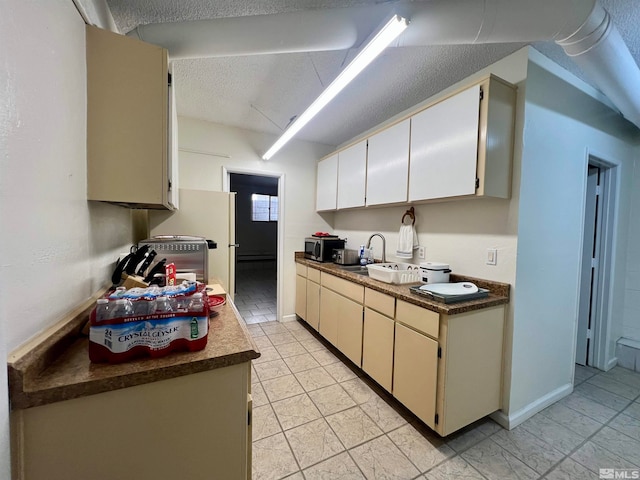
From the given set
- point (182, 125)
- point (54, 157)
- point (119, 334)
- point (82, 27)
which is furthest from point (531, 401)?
point (182, 125)

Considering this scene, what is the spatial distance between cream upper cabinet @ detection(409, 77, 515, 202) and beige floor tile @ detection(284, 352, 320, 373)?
1933 millimetres

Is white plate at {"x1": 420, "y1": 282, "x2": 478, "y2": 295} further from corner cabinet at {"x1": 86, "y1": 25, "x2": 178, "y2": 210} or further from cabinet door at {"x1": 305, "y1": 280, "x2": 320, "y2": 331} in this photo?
corner cabinet at {"x1": 86, "y1": 25, "x2": 178, "y2": 210}

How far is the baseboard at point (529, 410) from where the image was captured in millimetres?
1753

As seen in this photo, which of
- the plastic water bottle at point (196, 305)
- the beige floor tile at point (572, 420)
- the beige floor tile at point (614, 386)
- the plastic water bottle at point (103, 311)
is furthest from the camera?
the beige floor tile at point (614, 386)

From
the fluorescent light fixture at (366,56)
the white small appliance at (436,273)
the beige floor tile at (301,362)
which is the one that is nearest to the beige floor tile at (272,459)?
the beige floor tile at (301,362)

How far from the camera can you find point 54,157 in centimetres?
83

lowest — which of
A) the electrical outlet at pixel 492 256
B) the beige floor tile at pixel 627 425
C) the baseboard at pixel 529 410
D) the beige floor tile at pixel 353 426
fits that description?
the beige floor tile at pixel 353 426

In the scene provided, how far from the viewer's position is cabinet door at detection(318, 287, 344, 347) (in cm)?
264

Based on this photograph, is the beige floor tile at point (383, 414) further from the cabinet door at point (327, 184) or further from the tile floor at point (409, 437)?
the cabinet door at point (327, 184)

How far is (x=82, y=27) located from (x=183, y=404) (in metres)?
1.49

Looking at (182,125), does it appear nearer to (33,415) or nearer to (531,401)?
(33,415)

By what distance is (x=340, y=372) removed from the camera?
7.83 feet

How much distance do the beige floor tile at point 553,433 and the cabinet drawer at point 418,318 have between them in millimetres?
1052

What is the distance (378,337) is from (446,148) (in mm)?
1541
